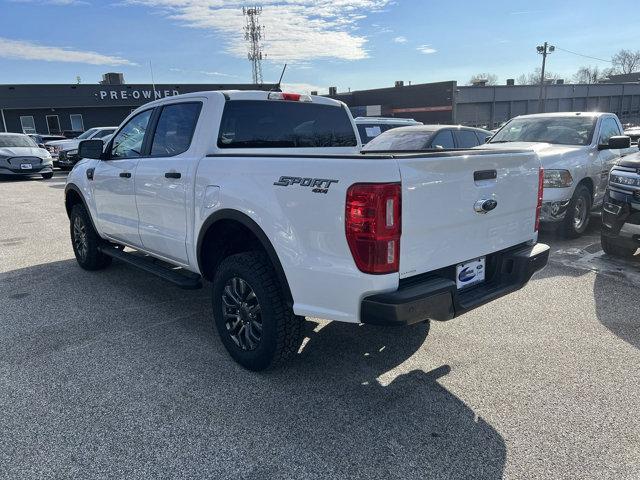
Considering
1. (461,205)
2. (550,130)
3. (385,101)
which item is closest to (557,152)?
(550,130)

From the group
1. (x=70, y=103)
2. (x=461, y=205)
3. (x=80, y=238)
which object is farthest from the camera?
(x=70, y=103)

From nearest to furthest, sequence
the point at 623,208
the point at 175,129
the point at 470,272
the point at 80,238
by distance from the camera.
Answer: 1. the point at 470,272
2. the point at 175,129
3. the point at 623,208
4. the point at 80,238

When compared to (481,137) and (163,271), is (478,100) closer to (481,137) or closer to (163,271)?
(481,137)

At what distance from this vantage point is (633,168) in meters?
5.38

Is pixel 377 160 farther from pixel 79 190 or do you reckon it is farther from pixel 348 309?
pixel 79 190

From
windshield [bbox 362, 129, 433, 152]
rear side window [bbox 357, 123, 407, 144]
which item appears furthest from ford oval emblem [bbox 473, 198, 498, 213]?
rear side window [bbox 357, 123, 407, 144]

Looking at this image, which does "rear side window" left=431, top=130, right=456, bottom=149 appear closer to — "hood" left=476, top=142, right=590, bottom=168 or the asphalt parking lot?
"hood" left=476, top=142, right=590, bottom=168

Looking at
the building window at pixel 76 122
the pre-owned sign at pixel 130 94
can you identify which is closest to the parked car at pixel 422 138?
the pre-owned sign at pixel 130 94

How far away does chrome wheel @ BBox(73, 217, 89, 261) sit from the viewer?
19.1 ft

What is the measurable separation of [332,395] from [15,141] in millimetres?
18327

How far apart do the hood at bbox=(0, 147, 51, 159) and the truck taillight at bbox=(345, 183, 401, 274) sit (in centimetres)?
1762

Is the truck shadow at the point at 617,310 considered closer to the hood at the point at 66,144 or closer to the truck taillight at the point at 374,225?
the truck taillight at the point at 374,225


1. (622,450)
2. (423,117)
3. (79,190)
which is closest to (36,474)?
(622,450)

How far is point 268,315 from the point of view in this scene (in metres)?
3.11
